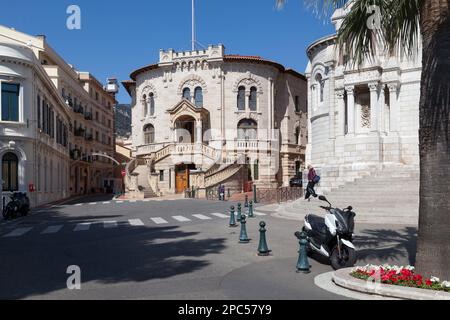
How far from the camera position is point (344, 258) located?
8516 mm

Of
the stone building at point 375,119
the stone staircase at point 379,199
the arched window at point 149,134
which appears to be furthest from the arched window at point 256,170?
the stone staircase at point 379,199

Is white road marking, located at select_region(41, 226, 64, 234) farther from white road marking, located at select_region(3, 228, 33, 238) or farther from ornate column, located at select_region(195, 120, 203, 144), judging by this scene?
ornate column, located at select_region(195, 120, 203, 144)

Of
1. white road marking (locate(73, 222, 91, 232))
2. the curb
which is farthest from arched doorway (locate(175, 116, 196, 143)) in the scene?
the curb

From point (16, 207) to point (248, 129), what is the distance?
97.2ft

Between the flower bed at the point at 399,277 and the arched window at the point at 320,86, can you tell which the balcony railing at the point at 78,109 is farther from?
the flower bed at the point at 399,277

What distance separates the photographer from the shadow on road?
7734mm

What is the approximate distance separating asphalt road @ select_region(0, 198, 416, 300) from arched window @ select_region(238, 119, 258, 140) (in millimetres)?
31569

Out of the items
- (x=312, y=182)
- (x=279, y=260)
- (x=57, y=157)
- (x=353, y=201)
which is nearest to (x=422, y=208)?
(x=279, y=260)

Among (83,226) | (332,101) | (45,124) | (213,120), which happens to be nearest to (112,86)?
(213,120)

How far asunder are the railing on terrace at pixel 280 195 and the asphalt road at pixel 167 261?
11726 mm

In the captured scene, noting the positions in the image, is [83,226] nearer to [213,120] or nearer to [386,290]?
[386,290]

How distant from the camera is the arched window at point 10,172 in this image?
2625cm
